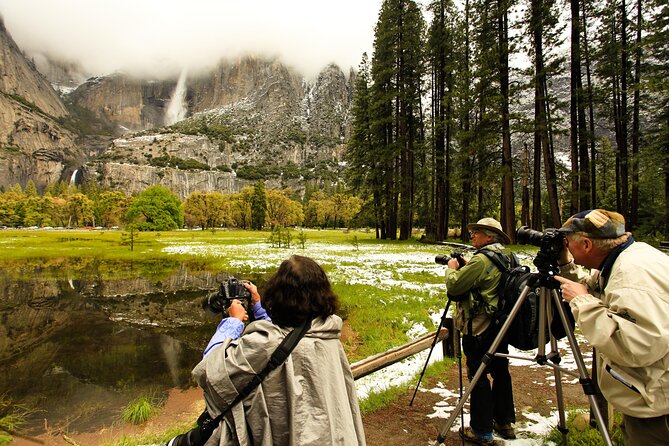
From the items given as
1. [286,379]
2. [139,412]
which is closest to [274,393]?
[286,379]

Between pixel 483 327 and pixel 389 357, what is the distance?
1995 mm

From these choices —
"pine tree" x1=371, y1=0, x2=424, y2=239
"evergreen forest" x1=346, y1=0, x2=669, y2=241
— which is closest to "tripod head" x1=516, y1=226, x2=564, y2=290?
"evergreen forest" x1=346, y1=0, x2=669, y2=241

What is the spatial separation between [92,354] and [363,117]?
30785 millimetres

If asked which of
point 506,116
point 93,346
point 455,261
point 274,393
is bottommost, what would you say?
point 93,346

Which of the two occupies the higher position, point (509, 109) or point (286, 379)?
point (509, 109)

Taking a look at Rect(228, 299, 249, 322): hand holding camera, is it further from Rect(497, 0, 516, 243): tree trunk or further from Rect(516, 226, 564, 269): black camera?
Rect(497, 0, 516, 243): tree trunk

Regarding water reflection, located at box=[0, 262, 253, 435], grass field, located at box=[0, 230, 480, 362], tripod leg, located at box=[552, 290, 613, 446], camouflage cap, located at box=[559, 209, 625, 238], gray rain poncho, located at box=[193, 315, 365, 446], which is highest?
camouflage cap, located at box=[559, 209, 625, 238]

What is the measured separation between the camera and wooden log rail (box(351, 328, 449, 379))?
4.80 m

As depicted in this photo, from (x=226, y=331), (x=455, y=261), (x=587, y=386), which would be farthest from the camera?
(x=455, y=261)

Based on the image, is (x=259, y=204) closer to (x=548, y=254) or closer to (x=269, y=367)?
(x=548, y=254)

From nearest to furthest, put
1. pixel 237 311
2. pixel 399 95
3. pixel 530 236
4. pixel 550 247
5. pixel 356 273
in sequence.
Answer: pixel 237 311 → pixel 550 247 → pixel 530 236 → pixel 356 273 → pixel 399 95

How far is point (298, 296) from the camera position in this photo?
72.4 inches

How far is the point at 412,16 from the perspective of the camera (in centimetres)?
2662

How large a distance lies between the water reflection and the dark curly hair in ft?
17.2
